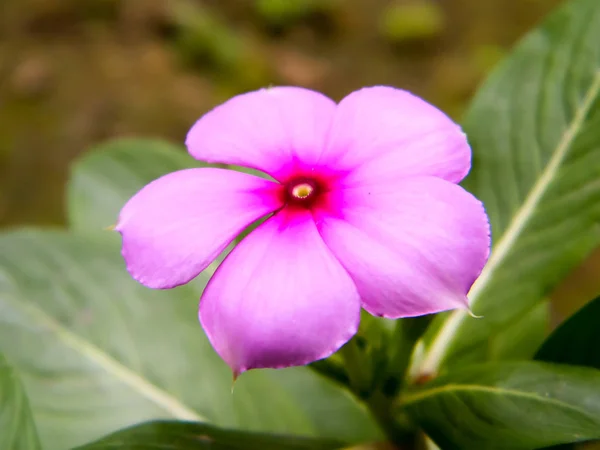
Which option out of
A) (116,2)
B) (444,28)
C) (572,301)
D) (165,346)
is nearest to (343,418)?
(165,346)

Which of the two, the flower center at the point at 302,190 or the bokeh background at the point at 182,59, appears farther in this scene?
the bokeh background at the point at 182,59

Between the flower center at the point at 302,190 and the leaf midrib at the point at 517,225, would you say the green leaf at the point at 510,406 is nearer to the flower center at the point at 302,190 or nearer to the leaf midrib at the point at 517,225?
the leaf midrib at the point at 517,225

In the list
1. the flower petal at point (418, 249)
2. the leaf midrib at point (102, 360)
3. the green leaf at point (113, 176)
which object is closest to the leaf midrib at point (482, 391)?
the flower petal at point (418, 249)

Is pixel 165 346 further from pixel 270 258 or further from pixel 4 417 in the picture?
pixel 270 258

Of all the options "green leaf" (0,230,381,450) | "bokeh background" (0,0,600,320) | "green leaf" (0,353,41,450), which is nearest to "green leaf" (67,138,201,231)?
"green leaf" (0,230,381,450)

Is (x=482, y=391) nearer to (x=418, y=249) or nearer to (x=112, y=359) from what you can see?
(x=418, y=249)

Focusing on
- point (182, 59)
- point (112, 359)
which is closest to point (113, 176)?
point (112, 359)
